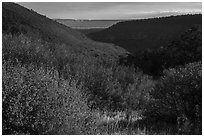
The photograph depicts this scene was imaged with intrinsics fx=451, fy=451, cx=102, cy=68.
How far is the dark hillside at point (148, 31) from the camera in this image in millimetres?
66750

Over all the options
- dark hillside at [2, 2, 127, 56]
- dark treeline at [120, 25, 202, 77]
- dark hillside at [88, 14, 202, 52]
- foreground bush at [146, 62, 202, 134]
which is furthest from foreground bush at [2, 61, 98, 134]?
dark hillside at [88, 14, 202, 52]

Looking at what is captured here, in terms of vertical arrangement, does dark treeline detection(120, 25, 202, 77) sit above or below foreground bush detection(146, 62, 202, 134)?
below

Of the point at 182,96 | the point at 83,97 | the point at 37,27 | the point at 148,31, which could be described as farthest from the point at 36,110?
the point at 37,27

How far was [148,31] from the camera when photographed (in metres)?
73.4

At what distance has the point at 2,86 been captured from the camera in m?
7.44

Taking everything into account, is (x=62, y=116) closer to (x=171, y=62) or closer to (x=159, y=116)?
(x=159, y=116)

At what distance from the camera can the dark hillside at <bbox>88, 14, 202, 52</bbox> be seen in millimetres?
66750

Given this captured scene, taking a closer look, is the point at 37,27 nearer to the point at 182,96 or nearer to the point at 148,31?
the point at 148,31

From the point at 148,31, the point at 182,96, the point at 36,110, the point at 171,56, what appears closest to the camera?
the point at 36,110

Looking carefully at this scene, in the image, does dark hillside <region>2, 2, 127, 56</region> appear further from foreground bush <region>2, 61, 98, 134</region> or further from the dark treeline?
foreground bush <region>2, 61, 98, 134</region>

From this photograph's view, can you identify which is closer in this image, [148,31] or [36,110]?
[36,110]

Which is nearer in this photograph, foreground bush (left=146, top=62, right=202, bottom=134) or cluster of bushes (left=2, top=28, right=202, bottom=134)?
cluster of bushes (left=2, top=28, right=202, bottom=134)

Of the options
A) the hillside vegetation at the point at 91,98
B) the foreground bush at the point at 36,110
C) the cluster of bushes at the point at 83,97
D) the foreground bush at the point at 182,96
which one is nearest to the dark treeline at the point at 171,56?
the hillside vegetation at the point at 91,98

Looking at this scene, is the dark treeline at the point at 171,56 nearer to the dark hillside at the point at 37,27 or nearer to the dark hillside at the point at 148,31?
the dark hillside at the point at 148,31
